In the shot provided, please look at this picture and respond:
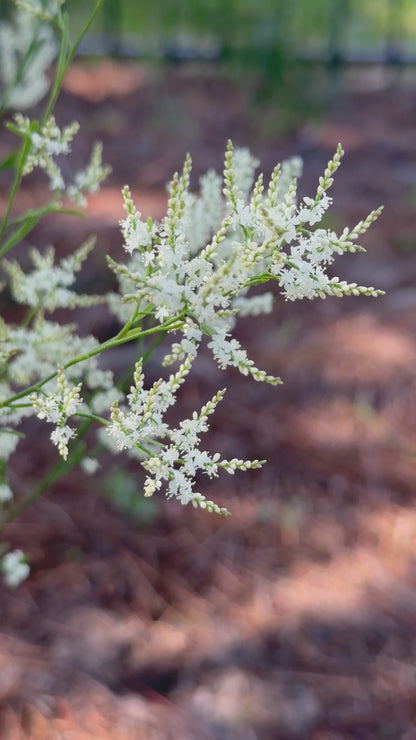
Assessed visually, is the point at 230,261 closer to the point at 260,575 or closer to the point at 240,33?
the point at 260,575

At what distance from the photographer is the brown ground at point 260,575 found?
1.69 metres

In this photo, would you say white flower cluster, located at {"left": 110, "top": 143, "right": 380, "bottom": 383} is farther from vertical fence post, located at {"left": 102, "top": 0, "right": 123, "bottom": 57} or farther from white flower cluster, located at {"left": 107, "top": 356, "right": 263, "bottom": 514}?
vertical fence post, located at {"left": 102, "top": 0, "right": 123, "bottom": 57}

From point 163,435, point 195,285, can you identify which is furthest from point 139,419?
point 195,285

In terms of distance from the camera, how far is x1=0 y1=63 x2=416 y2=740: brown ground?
66.4 inches

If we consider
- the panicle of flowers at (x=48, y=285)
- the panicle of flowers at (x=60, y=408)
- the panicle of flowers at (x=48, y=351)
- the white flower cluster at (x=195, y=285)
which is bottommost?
the panicle of flowers at (x=60, y=408)

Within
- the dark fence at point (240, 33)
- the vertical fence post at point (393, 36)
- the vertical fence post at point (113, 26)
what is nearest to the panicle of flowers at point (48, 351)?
the dark fence at point (240, 33)

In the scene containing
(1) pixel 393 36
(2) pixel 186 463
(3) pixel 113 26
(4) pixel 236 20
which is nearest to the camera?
(2) pixel 186 463

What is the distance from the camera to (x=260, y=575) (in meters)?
2.04

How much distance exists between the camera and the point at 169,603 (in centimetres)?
193

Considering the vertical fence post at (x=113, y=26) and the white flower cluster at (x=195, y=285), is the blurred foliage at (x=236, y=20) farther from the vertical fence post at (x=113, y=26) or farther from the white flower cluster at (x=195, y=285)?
the white flower cluster at (x=195, y=285)

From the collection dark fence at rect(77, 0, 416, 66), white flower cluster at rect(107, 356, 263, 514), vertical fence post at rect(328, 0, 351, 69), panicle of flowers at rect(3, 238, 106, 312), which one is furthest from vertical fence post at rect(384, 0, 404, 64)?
white flower cluster at rect(107, 356, 263, 514)

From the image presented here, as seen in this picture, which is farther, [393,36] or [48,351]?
[393,36]

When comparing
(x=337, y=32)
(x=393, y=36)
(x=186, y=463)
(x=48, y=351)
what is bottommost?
(x=186, y=463)

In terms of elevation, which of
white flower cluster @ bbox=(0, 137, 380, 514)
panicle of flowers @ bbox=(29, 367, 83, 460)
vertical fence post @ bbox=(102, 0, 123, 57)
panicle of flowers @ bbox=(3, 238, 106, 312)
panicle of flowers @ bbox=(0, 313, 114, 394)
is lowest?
panicle of flowers @ bbox=(29, 367, 83, 460)
